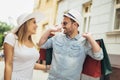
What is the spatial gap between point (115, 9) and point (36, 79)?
3634 mm

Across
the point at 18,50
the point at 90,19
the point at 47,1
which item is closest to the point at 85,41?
the point at 18,50

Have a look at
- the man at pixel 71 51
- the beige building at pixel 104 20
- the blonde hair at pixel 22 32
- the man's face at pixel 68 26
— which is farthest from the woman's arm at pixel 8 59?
the beige building at pixel 104 20

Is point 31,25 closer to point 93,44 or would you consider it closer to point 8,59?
point 8,59

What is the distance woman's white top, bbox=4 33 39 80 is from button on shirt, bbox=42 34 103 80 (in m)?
0.25

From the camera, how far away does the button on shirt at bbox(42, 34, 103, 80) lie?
3.33 m

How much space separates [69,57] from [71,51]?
7cm

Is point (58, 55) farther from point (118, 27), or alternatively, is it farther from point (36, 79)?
point (36, 79)

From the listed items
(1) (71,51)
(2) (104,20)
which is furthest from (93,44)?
(2) (104,20)

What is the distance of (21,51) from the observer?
3223mm

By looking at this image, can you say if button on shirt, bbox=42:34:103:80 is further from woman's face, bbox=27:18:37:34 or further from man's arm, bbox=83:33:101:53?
woman's face, bbox=27:18:37:34

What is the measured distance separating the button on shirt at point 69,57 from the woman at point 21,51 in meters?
0.24

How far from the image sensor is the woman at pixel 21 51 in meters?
3.16

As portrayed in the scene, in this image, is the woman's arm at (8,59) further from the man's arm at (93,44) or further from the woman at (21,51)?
the man's arm at (93,44)

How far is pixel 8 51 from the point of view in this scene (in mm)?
3145
